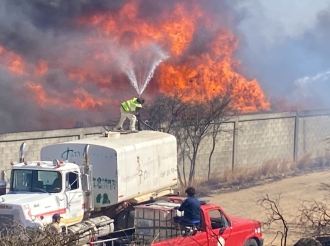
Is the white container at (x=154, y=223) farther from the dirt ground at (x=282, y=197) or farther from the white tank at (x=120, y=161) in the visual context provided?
the dirt ground at (x=282, y=197)

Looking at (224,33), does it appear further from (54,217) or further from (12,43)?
(54,217)

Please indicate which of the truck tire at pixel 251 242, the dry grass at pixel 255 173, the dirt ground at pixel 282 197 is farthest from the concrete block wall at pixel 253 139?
the truck tire at pixel 251 242

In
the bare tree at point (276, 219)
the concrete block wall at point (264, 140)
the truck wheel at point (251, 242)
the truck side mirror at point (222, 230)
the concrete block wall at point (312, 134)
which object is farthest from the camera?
the concrete block wall at point (312, 134)

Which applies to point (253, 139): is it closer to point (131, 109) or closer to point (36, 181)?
point (131, 109)

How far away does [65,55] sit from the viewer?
106 ft

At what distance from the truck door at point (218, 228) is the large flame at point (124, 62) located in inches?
696

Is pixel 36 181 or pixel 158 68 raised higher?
pixel 158 68

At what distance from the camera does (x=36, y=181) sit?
540 inches

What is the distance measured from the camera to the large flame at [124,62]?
31359 millimetres

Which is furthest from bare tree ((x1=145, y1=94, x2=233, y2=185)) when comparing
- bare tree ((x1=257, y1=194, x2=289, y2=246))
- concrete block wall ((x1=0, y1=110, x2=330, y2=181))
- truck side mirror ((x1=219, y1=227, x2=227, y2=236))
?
truck side mirror ((x1=219, y1=227, x2=227, y2=236))

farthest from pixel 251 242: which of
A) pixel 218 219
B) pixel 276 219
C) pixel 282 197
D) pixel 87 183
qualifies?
pixel 282 197

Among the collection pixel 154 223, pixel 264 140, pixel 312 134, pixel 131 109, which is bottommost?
pixel 154 223

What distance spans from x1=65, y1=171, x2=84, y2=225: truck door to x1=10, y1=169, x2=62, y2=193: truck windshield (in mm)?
224

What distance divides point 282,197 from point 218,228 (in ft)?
34.4
